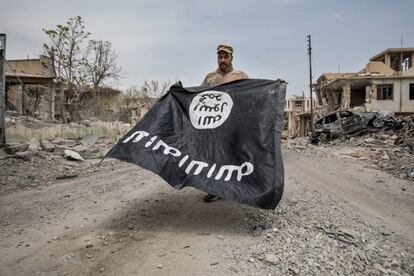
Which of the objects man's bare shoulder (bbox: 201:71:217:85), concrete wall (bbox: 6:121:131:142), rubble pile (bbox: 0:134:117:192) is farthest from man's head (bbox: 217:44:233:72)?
concrete wall (bbox: 6:121:131:142)

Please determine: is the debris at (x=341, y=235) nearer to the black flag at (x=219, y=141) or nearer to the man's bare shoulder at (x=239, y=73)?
the black flag at (x=219, y=141)

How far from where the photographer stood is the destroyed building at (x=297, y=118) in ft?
124

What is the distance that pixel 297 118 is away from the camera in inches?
1750

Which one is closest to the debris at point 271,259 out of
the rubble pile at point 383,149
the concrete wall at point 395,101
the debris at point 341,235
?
the debris at point 341,235

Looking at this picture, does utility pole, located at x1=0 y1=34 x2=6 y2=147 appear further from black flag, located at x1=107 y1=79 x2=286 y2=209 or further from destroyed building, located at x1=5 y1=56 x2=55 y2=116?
destroyed building, located at x1=5 y1=56 x2=55 y2=116

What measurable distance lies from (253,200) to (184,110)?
54.6 inches

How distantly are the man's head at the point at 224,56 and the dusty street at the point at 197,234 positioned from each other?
1639 mm

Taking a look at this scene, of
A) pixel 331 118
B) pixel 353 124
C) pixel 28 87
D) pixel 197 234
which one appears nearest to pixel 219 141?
pixel 197 234

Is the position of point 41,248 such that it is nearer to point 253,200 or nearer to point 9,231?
point 9,231

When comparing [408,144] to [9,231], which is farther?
[408,144]

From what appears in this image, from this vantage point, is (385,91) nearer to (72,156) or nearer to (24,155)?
(72,156)

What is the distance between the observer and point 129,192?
4.71m

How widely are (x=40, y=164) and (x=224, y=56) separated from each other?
5.08m

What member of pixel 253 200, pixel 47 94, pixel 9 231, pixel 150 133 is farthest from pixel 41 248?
pixel 47 94
